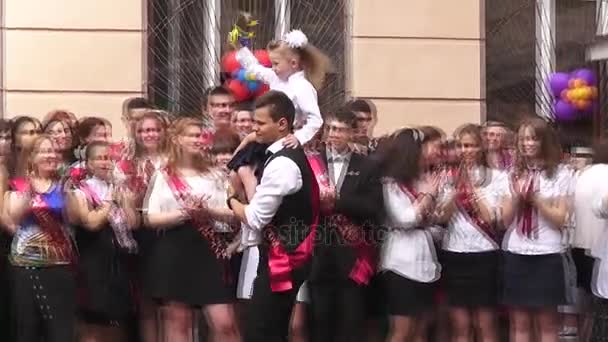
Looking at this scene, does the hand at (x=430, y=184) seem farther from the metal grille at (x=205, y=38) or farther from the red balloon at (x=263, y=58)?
the metal grille at (x=205, y=38)

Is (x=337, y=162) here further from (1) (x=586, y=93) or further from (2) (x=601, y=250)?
(1) (x=586, y=93)

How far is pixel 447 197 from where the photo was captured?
8.81 metres

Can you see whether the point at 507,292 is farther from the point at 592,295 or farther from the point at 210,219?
the point at 210,219

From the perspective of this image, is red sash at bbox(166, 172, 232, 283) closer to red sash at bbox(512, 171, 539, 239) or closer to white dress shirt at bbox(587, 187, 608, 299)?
red sash at bbox(512, 171, 539, 239)

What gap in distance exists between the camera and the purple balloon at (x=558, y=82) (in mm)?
11938

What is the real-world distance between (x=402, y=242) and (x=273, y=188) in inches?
66.6

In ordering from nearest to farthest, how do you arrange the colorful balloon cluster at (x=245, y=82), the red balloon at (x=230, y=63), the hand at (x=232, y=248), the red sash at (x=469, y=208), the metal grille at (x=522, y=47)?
the hand at (x=232, y=248)
the red sash at (x=469, y=208)
the colorful balloon cluster at (x=245, y=82)
the red balloon at (x=230, y=63)
the metal grille at (x=522, y=47)

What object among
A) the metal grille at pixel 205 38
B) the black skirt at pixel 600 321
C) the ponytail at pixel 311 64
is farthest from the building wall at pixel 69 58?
the black skirt at pixel 600 321

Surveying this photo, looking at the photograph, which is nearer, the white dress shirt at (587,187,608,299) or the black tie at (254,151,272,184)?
the black tie at (254,151,272,184)

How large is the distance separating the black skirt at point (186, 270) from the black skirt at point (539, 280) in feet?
6.58

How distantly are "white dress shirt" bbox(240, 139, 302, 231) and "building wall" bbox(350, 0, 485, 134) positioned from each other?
4.63m

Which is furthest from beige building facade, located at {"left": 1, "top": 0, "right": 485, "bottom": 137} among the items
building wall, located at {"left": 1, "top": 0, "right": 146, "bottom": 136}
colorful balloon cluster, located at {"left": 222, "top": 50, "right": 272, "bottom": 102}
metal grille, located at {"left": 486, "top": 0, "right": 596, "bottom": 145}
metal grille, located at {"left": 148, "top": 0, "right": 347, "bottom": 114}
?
colorful balloon cluster, located at {"left": 222, "top": 50, "right": 272, "bottom": 102}

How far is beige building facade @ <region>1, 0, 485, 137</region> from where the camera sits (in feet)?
37.3

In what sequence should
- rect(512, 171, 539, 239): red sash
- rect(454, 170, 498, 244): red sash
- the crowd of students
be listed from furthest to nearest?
rect(454, 170, 498, 244): red sash < rect(512, 171, 539, 239): red sash < the crowd of students
